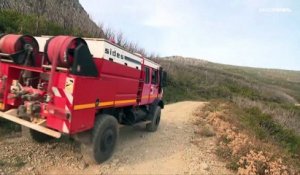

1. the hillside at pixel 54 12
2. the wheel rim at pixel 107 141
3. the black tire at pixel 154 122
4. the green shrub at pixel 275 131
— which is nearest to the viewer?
the wheel rim at pixel 107 141

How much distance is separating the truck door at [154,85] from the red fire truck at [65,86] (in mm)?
2637

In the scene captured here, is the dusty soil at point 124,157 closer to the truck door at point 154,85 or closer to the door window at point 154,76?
the truck door at point 154,85

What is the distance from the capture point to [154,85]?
11766 mm

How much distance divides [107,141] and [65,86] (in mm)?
1922

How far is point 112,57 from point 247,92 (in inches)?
1514

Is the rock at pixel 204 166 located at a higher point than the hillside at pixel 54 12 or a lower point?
lower

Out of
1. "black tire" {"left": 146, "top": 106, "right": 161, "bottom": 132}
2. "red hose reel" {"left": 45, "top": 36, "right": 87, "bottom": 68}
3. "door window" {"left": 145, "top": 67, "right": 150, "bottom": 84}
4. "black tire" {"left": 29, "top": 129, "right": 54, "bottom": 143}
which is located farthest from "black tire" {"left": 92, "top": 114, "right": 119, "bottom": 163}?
"black tire" {"left": 146, "top": 106, "right": 161, "bottom": 132}

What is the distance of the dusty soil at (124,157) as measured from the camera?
7.05 metres

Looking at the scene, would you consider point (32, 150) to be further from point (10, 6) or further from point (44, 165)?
point (10, 6)

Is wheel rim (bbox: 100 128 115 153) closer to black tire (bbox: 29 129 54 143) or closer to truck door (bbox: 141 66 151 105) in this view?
black tire (bbox: 29 129 54 143)

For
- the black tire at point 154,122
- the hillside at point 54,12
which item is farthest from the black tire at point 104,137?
the hillside at point 54,12

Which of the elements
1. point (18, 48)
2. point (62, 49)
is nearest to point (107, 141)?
point (62, 49)

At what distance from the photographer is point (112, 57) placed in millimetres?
7715

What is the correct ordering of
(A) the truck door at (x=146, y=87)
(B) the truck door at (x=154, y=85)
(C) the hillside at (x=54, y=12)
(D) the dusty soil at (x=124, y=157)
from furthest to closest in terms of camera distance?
(C) the hillside at (x=54, y=12)
(B) the truck door at (x=154, y=85)
(A) the truck door at (x=146, y=87)
(D) the dusty soil at (x=124, y=157)
